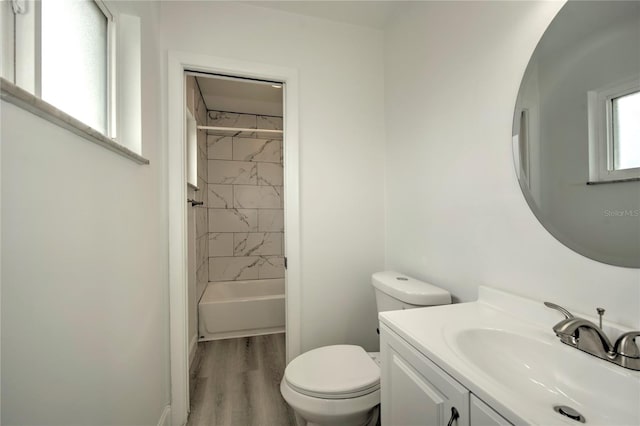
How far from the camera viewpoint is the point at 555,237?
855 millimetres

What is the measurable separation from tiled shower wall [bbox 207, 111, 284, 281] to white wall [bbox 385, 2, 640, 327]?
208 centimetres

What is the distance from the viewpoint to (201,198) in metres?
2.99

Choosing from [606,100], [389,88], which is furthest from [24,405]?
[389,88]

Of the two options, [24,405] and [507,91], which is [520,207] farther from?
[24,405]

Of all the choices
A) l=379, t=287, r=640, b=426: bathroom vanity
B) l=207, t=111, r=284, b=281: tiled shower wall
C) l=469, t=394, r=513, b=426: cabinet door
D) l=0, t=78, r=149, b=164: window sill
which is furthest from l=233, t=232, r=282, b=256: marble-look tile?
l=469, t=394, r=513, b=426: cabinet door

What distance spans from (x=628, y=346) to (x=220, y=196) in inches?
135

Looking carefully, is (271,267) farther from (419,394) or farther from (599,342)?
(599,342)

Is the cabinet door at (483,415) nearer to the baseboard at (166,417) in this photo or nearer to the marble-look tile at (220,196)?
the baseboard at (166,417)

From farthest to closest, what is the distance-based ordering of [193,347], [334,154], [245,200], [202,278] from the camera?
[245,200] → [202,278] → [193,347] → [334,154]

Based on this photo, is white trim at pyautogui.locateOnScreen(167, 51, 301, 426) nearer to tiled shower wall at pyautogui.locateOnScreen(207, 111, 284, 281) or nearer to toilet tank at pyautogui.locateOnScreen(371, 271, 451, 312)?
toilet tank at pyautogui.locateOnScreen(371, 271, 451, 312)

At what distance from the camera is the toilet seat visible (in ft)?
3.91

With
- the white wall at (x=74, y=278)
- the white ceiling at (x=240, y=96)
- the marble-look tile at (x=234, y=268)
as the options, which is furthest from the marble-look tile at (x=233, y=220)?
the white wall at (x=74, y=278)

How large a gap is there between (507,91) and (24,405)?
1677 millimetres

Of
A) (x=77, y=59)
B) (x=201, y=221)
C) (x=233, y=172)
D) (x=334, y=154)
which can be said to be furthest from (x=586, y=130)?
(x=233, y=172)
